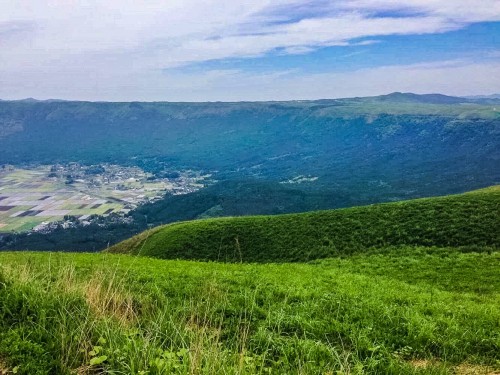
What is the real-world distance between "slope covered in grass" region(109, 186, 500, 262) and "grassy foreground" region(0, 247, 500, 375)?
16422 millimetres

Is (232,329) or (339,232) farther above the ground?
(232,329)

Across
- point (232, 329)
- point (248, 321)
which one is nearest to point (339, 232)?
point (248, 321)

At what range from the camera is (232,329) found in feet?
37.1

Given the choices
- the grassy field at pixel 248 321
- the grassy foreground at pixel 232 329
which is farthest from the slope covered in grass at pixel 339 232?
the grassy foreground at pixel 232 329

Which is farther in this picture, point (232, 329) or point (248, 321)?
point (248, 321)

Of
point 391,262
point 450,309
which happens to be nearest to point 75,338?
point 450,309

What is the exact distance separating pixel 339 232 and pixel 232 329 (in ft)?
93.7

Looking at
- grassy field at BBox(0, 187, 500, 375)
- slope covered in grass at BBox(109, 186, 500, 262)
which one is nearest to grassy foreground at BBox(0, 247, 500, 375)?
grassy field at BBox(0, 187, 500, 375)

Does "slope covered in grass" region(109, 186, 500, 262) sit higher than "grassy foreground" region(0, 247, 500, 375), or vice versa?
"grassy foreground" region(0, 247, 500, 375)

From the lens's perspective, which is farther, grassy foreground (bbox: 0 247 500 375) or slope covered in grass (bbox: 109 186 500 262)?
slope covered in grass (bbox: 109 186 500 262)

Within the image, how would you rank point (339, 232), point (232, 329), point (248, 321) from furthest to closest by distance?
point (339, 232)
point (248, 321)
point (232, 329)

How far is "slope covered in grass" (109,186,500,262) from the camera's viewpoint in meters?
33.6

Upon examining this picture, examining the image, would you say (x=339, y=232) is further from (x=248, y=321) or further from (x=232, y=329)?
A: (x=232, y=329)

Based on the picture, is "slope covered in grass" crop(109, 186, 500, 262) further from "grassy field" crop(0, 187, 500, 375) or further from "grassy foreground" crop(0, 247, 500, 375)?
"grassy foreground" crop(0, 247, 500, 375)
